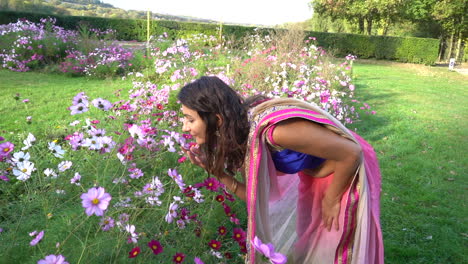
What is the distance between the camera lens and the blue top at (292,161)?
5.01 ft

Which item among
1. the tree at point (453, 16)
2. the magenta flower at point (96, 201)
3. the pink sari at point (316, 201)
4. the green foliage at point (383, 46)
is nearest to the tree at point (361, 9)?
the tree at point (453, 16)

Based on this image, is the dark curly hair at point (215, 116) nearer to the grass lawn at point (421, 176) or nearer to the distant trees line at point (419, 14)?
the grass lawn at point (421, 176)

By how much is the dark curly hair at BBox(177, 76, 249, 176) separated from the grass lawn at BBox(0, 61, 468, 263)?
4.54 feet

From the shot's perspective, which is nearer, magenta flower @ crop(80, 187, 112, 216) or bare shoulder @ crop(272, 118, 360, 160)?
magenta flower @ crop(80, 187, 112, 216)

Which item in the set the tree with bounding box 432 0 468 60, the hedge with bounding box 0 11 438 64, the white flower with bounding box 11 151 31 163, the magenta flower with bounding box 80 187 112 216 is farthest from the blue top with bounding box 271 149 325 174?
the tree with bounding box 432 0 468 60

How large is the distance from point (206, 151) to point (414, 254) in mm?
1629

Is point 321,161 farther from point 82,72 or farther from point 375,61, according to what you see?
point 375,61

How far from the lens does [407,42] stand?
1727cm

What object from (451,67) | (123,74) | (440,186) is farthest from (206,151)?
(451,67)

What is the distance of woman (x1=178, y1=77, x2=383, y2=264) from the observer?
1.35m

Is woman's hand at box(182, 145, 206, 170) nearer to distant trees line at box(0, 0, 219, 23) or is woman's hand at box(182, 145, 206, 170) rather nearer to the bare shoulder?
the bare shoulder

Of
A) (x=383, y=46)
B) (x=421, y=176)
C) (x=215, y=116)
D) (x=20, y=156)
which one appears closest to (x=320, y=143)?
(x=215, y=116)

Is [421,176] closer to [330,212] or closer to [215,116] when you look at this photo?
[330,212]

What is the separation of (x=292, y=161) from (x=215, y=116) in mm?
404
